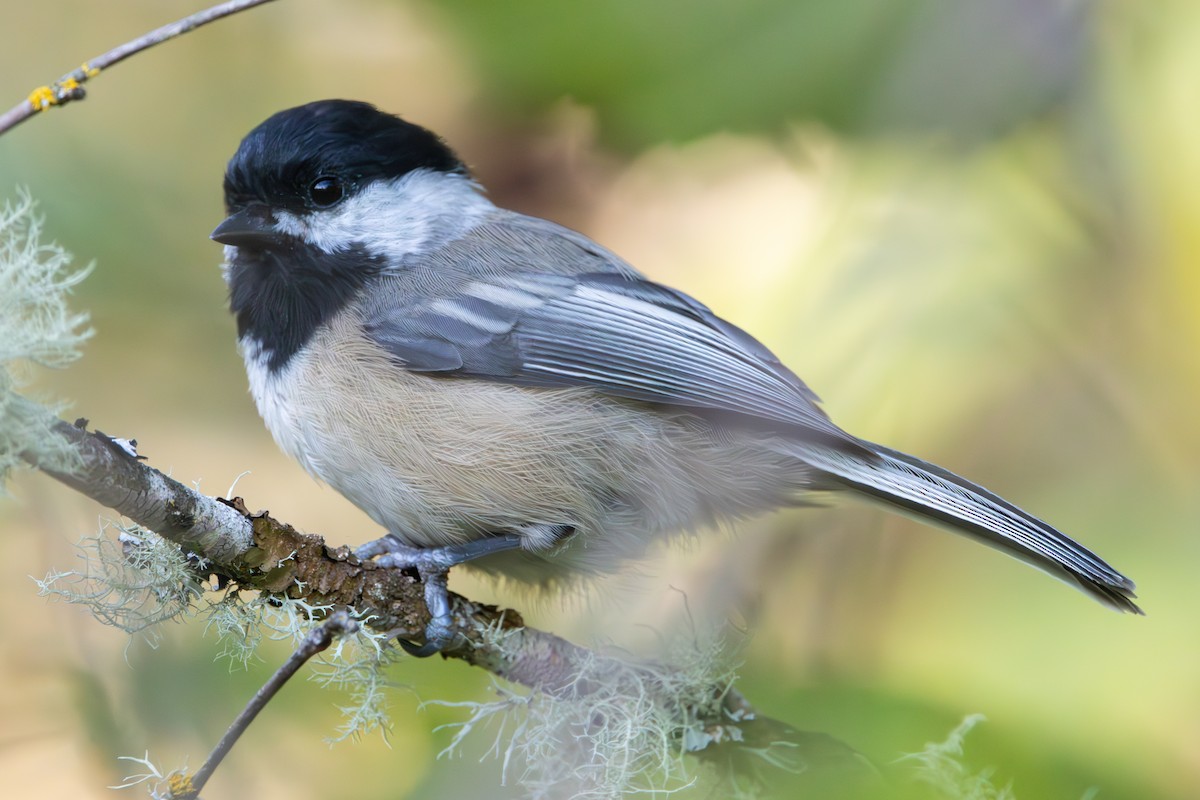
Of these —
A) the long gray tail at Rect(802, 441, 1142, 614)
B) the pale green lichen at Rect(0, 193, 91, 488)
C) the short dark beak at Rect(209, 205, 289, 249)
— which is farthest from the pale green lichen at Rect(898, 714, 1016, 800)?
the short dark beak at Rect(209, 205, 289, 249)

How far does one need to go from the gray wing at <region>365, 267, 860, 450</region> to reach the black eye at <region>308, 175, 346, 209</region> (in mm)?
260

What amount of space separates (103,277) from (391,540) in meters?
1.04

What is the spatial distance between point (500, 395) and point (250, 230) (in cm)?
58

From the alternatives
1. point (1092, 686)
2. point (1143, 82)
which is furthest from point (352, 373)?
point (1143, 82)

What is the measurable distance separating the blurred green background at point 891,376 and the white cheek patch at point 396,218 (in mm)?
240

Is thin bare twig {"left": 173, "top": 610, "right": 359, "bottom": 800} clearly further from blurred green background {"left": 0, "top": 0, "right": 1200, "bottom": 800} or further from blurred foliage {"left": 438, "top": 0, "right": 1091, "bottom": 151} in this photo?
blurred foliage {"left": 438, "top": 0, "right": 1091, "bottom": 151}

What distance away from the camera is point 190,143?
8.38 feet

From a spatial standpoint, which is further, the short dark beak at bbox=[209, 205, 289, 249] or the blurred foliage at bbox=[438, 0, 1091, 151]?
the short dark beak at bbox=[209, 205, 289, 249]

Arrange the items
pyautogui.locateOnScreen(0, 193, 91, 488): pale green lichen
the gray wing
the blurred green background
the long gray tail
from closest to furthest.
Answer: pyautogui.locateOnScreen(0, 193, 91, 488): pale green lichen
the long gray tail
the blurred green background
the gray wing

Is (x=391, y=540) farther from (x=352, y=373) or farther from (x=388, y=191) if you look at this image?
(x=388, y=191)

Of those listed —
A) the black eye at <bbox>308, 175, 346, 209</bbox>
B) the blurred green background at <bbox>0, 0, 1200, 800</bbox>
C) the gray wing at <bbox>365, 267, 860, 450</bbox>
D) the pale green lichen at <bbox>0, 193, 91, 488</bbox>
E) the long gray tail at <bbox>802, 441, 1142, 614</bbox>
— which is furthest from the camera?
the black eye at <bbox>308, 175, 346, 209</bbox>

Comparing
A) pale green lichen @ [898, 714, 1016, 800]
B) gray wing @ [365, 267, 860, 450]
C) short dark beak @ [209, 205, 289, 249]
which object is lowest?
pale green lichen @ [898, 714, 1016, 800]

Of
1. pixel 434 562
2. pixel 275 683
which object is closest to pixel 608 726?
pixel 434 562

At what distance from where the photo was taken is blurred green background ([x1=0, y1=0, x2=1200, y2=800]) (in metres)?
1.74
